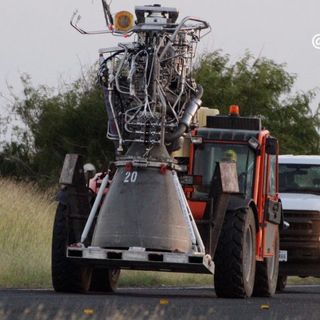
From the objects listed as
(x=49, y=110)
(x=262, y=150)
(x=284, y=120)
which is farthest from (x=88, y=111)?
(x=262, y=150)

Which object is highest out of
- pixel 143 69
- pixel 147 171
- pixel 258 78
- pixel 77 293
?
pixel 258 78

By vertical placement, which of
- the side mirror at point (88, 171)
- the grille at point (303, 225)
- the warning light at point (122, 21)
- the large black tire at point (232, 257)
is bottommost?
the large black tire at point (232, 257)

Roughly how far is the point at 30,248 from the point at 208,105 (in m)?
13.2

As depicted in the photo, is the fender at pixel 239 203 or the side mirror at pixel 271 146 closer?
the fender at pixel 239 203

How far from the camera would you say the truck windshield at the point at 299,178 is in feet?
87.9

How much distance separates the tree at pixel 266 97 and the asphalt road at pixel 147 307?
23.0 metres

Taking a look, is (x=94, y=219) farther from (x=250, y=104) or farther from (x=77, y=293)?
(x=250, y=104)

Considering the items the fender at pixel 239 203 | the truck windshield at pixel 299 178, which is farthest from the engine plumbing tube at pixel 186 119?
the truck windshield at pixel 299 178

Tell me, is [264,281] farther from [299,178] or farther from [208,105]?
[208,105]

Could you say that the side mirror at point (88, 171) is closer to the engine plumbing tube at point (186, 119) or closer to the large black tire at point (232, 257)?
the engine plumbing tube at point (186, 119)

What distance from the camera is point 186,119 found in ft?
67.5

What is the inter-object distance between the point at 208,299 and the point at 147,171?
1.69 metres

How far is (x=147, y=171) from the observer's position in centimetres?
2005

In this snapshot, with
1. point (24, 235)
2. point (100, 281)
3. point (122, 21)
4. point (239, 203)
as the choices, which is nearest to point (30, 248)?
point (24, 235)
